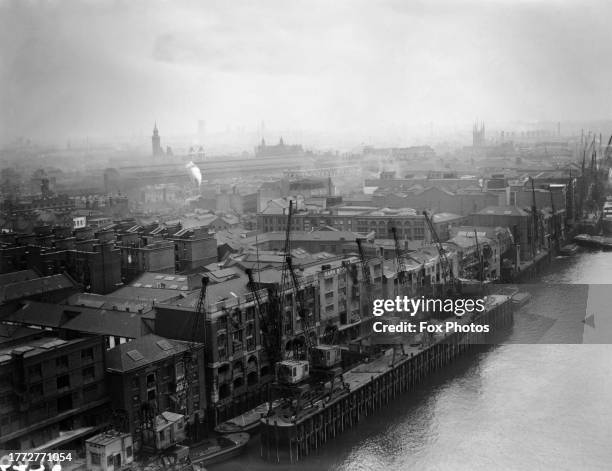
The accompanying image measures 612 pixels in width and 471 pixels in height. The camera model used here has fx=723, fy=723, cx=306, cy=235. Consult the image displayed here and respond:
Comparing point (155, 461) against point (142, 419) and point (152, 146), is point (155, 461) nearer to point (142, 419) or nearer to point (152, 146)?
point (142, 419)

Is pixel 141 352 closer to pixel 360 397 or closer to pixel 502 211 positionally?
pixel 360 397

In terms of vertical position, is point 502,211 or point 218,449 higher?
point 502,211

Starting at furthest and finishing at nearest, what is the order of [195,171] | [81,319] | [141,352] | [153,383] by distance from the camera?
[195,171]
[81,319]
[141,352]
[153,383]

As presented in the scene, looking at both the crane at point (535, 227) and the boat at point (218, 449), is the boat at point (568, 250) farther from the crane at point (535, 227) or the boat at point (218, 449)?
the boat at point (218, 449)

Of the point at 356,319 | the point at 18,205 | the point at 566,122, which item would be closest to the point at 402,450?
the point at 356,319

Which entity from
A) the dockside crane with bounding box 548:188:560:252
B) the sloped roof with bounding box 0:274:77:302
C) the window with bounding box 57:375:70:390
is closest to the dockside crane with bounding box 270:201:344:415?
the window with bounding box 57:375:70:390

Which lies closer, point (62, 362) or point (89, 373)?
point (62, 362)

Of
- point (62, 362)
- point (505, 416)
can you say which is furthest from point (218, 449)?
point (505, 416)
